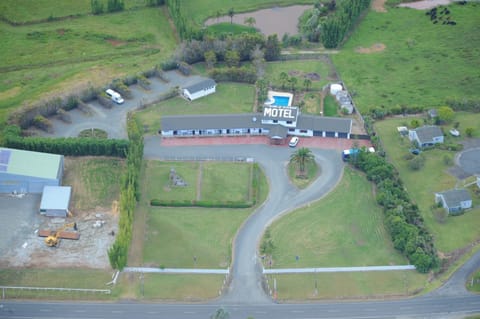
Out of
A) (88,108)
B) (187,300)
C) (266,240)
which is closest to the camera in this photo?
(187,300)

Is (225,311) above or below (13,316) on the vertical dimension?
above

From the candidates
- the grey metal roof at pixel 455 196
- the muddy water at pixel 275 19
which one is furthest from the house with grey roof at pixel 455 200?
the muddy water at pixel 275 19

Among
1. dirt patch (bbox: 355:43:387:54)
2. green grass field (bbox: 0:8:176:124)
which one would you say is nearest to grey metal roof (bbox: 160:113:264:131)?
green grass field (bbox: 0:8:176:124)

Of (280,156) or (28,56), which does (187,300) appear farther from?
(28,56)

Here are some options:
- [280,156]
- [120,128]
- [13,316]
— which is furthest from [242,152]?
[13,316]

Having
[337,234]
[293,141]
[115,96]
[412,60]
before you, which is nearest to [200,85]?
[115,96]

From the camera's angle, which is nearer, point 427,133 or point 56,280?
point 56,280

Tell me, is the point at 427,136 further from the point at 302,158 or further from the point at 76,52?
the point at 76,52
